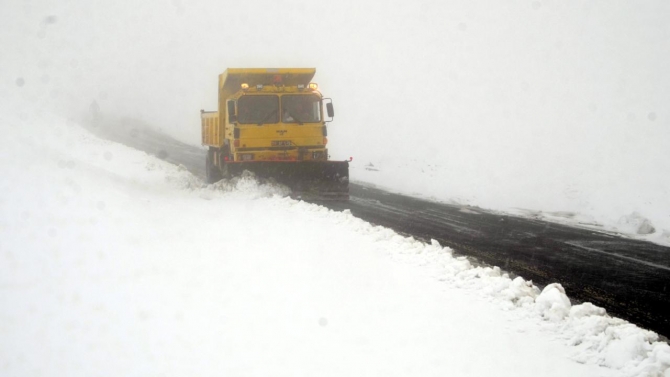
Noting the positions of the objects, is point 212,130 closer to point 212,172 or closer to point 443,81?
point 212,172

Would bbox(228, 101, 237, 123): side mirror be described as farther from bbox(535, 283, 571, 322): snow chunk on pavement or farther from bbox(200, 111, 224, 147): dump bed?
bbox(535, 283, 571, 322): snow chunk on pavement

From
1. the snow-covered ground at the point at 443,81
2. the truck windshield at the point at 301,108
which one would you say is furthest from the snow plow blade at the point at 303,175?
the snow-covered ground at the point at 443,81

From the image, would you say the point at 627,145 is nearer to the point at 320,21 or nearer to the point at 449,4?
the point at 449,4

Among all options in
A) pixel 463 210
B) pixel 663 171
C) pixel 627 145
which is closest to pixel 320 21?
pixel 627 145

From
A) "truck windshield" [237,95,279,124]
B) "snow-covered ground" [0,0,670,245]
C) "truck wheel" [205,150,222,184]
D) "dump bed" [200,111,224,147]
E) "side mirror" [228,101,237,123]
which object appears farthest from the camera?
"snow-covered ground" [0,0,670,245]

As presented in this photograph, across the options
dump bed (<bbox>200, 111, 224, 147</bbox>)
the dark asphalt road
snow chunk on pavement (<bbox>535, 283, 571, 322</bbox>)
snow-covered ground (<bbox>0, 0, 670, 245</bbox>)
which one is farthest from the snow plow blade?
snow chunk on pavement (<bbox>535, 283, 571, 322</bbox>)

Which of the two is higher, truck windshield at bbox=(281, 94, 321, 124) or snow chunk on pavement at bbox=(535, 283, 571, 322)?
truck windshield at bbox=(281, 94, 321, 124)

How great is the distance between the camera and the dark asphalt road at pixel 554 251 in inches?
215

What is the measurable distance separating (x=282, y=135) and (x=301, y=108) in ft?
2.80

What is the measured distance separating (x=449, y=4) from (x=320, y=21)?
2060 cm

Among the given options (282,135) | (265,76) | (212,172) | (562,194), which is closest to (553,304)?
(282,135)

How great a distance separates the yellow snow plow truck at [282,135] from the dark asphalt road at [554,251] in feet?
2.92

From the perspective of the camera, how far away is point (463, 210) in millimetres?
12602

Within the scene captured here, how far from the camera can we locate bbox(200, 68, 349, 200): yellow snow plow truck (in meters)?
12.7
